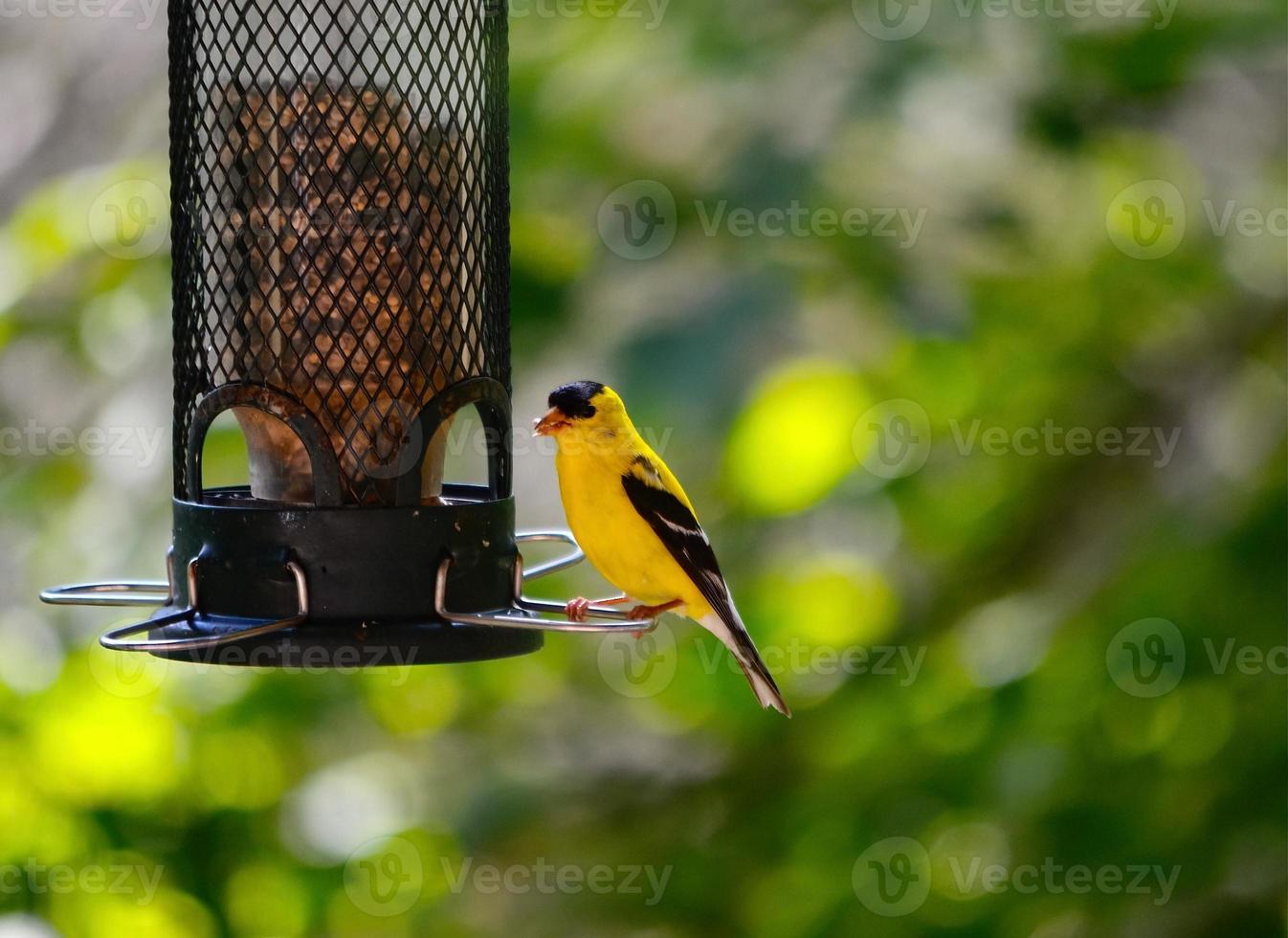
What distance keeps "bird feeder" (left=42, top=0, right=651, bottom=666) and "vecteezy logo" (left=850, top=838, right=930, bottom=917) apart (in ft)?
6.27

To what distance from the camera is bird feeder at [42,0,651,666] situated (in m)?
3.28

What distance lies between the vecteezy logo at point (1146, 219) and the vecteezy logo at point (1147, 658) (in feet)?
4.65

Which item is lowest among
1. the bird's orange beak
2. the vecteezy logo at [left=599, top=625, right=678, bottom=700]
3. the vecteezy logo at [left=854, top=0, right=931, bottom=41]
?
the vecteezy logo at [left=599, top=625, right=678, bottom=700]

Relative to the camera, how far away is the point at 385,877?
543 centimetres

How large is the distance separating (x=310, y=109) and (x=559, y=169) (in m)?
1.17

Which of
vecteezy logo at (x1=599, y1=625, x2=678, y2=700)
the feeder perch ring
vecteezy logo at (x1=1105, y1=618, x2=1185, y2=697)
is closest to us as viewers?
the feeder perch ring

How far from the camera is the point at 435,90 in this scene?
12.6 ft

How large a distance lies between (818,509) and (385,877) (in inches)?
84.4

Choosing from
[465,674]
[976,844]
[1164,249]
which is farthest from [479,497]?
[1164,249]

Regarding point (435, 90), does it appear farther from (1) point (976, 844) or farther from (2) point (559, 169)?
(1) point (976, 844)
